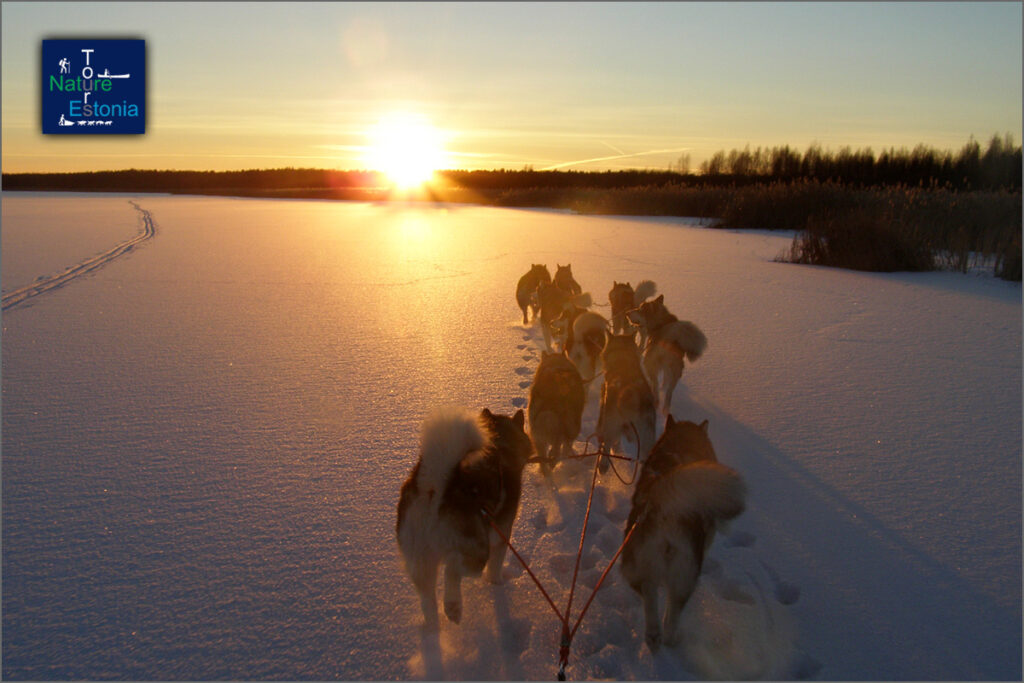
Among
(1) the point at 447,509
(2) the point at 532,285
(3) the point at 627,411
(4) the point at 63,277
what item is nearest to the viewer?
(1) the point at 447,509

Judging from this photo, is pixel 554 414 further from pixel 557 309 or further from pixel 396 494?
pixel 557 309

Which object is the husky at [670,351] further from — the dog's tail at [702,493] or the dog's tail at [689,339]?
the dog's tail at [702,493]

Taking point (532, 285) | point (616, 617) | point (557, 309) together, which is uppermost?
point (532, 285)

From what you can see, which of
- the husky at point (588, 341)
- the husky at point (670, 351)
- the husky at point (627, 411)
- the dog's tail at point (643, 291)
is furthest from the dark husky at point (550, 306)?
the husky at point (627, 411)

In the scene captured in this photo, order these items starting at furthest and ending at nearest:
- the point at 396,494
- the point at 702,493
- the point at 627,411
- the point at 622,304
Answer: the point at 622,304 → the point at 627,411 → the point at 396,494 → the point at 702,493

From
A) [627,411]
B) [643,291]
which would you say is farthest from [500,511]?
[643,291]

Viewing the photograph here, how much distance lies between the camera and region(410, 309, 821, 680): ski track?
2289mm

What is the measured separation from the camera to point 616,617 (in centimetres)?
257

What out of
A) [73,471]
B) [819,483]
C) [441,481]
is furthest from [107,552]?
[819,483]

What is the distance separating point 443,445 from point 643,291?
4.78 m

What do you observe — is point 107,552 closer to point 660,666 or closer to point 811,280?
point 660,666

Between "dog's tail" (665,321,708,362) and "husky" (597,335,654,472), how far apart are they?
2.43ft

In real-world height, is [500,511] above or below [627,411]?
below

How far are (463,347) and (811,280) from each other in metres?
7.85
